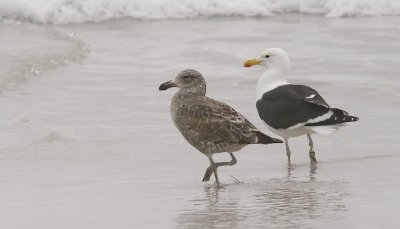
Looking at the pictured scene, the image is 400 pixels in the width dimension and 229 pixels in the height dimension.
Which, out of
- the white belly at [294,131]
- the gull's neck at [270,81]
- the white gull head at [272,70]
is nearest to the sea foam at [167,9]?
the white gull head at [272,70]

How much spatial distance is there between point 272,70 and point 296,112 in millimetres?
1029

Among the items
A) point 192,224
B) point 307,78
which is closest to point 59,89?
point 307,78

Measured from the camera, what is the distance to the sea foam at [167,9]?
21.5m

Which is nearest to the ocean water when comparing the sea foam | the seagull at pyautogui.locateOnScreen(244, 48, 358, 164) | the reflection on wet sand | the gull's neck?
the reflection on wet sand

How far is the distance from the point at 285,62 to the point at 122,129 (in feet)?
6.11

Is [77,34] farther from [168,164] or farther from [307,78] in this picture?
[168,164]

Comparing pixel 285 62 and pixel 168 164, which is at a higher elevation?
pixel 285 62

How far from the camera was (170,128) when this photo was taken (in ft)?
35.8

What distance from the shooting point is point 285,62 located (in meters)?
10.4

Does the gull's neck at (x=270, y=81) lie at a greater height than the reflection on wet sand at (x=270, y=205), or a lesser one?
greater

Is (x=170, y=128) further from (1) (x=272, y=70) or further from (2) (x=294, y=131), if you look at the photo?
(2) (x=294, y=131)

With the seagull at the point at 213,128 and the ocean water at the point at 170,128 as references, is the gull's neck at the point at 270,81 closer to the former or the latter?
the ocean water at the point at 170,128

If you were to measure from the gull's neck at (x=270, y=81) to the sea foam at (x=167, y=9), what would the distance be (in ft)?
37.6

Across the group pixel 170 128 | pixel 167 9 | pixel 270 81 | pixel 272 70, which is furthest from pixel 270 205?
pixel 167 9
